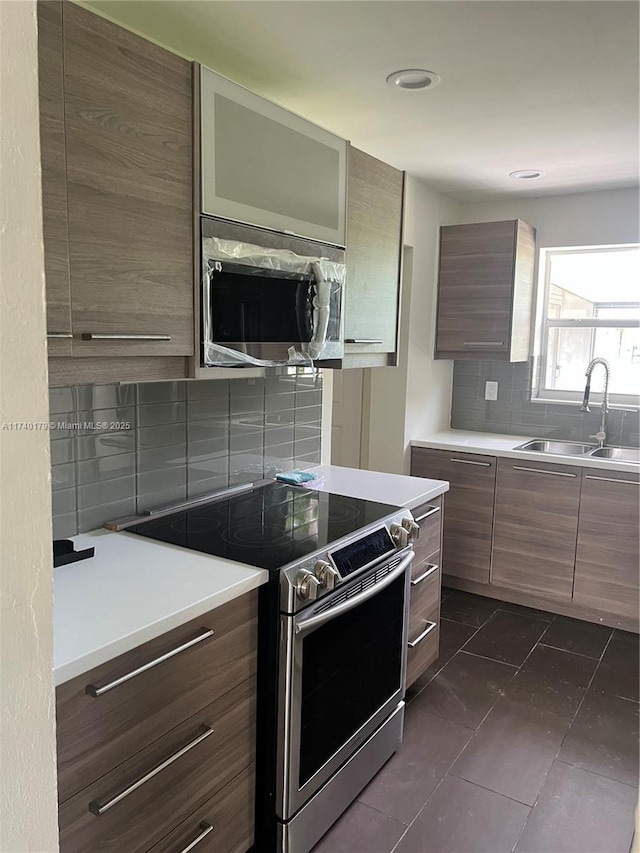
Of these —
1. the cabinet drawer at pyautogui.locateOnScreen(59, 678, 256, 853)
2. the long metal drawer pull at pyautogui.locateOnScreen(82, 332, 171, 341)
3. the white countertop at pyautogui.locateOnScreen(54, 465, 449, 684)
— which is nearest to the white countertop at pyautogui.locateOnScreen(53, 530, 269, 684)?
the white countertop at pyautogui.locateOnScreen(54, 465, 449, 684)

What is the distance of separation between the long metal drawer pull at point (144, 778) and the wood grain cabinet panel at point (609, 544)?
2473 millimetres

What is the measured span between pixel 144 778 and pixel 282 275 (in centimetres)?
139

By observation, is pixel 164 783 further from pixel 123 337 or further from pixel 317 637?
pixel 123 337

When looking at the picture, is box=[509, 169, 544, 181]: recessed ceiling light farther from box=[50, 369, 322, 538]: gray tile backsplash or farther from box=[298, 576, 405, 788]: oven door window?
box=[298, 576, 405, 788]: oven door window

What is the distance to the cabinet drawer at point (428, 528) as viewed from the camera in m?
2.49

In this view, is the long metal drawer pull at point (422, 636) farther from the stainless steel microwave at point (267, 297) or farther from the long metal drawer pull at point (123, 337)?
the long metal drawer pull at point (123, 337)

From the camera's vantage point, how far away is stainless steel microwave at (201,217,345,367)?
176 centimetres

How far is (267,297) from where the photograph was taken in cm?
194

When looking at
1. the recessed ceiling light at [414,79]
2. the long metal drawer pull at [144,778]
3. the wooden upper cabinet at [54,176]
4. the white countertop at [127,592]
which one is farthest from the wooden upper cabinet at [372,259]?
the long metal drawer pull at [144,778]

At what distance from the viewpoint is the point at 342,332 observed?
2.31 meters

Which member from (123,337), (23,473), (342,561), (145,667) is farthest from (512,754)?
(23,473)

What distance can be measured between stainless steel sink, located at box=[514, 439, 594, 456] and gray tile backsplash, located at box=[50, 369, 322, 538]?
1692mm

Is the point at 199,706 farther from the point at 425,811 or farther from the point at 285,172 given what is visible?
the point at 285,172

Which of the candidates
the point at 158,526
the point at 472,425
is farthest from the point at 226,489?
the point at 472,425
